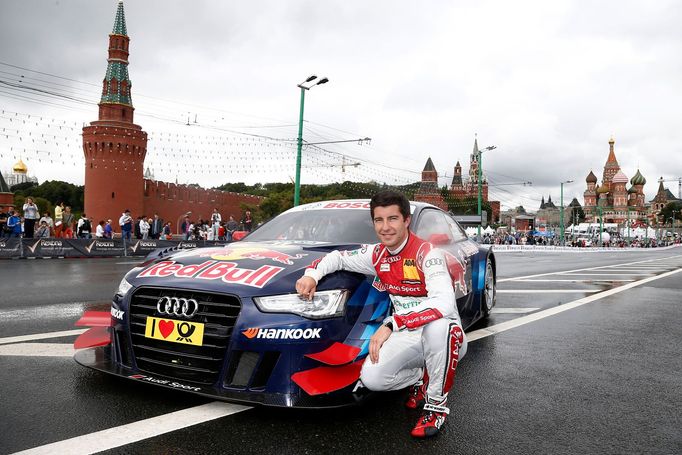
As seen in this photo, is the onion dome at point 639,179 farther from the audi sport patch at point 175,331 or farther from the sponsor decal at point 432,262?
the audi sport patch at point 175,331

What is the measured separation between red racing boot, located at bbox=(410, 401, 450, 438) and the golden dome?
91907 millimetres

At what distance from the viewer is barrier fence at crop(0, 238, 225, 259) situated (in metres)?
16.4

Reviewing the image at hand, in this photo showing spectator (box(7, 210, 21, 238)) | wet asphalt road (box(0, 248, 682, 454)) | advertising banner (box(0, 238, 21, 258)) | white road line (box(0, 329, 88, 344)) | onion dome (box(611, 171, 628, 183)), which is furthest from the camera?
onion dome (box(611, 171, 628, 183))

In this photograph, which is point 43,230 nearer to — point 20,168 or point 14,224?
point 14,224

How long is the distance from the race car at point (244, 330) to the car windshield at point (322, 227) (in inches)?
30.6

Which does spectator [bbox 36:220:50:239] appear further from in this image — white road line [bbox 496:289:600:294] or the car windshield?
the car windshield

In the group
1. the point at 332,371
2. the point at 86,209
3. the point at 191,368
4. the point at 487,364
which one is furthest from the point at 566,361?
the point at 86,209

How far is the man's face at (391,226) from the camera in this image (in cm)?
296

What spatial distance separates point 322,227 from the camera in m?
4.56

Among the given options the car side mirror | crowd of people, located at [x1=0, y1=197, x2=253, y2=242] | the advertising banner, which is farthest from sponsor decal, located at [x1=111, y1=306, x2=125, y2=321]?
the advertising banner

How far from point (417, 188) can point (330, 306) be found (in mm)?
92702

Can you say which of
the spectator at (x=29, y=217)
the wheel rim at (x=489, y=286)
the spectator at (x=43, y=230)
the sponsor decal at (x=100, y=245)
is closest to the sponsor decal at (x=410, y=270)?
the wheel rim at (x=489, y=286)

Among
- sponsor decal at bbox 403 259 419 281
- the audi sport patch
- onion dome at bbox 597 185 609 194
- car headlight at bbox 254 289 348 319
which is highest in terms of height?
onion dome at bbox 597 185 609 194

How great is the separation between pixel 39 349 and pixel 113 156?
169 feet
